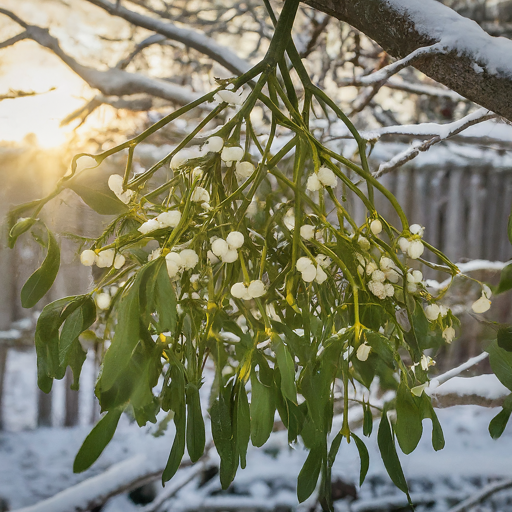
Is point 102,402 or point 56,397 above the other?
point 102,402

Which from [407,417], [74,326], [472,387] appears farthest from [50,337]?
[472,387]

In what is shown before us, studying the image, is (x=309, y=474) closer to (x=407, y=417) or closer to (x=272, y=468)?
(x=407, y=417)

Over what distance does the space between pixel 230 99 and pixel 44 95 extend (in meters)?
0.70

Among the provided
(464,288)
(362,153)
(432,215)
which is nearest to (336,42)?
(432,215)

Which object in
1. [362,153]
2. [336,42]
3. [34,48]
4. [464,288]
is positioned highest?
[336,42]

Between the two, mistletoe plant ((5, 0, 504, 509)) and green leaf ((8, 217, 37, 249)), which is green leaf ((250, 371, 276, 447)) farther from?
green leaf ((8, 217, 37, 249))

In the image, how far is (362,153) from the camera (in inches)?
13.7

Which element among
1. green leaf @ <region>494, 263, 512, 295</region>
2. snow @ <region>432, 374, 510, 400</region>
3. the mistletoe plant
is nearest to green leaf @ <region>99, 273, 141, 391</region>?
the mistletoe plant

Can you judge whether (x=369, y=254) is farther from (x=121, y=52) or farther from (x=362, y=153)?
(x=121, y=52)

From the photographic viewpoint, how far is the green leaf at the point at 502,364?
298 millimetres

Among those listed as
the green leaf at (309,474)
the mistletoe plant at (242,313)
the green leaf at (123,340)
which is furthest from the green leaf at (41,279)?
the green leaf at (309,474)

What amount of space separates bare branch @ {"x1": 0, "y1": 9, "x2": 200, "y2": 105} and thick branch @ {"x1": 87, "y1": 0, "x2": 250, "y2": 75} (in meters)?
0.11

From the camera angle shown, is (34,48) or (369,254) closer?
(369,254)

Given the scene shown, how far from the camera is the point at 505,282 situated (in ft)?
0.84
